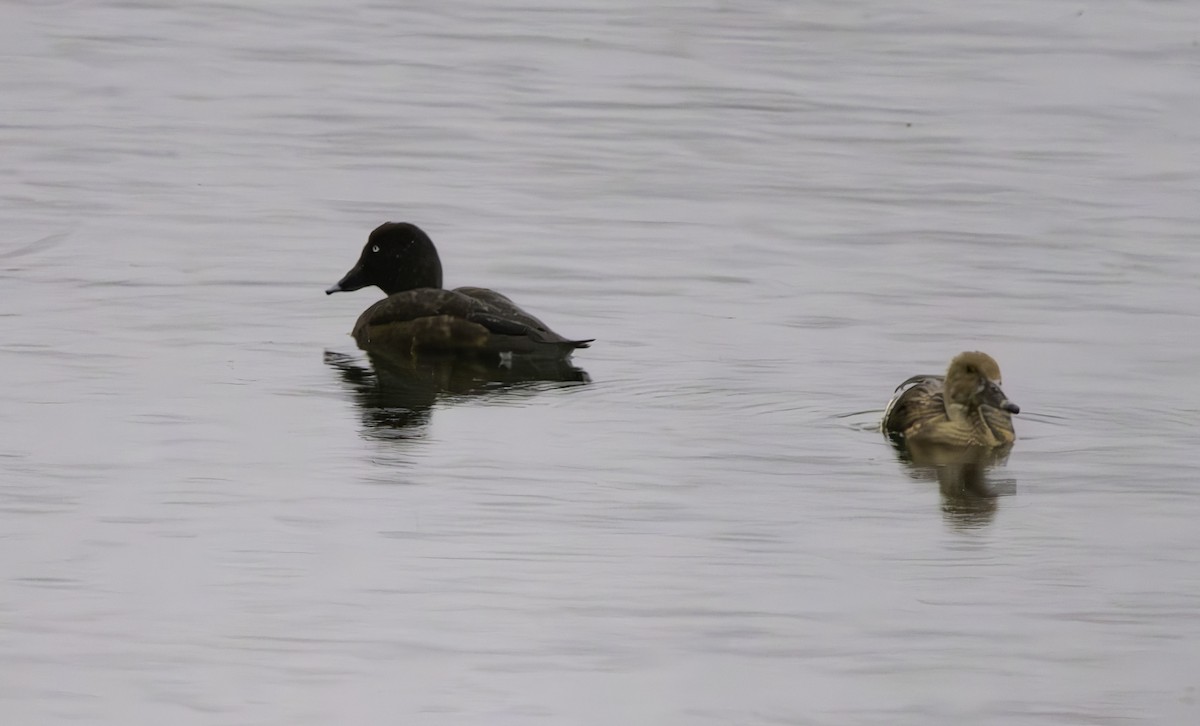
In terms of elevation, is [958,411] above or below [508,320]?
below

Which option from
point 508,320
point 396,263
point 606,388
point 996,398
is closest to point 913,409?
point 996,398

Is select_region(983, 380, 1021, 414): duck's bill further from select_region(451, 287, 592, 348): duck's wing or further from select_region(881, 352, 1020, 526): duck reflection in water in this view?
select_region(451, 287, 592, 348): duck's wing

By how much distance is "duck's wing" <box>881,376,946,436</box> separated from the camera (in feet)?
40.9

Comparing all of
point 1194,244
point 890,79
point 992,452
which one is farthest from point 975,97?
point 992,452

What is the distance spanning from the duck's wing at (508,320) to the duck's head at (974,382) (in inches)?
88.6

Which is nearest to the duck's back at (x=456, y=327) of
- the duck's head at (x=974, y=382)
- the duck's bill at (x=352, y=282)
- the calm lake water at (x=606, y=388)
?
the calm lake water at (x=606, y=388)

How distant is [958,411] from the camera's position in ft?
41.0

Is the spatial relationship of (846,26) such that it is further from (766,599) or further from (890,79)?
(766,599)

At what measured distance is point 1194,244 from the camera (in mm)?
17844

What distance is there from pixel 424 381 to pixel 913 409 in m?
2.82

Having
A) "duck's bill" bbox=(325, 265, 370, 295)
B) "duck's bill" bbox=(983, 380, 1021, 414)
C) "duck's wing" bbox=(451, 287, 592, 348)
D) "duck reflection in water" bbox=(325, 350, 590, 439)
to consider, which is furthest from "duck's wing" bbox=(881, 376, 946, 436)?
"duck's bill" bbox=(325, 265, 370, 295)

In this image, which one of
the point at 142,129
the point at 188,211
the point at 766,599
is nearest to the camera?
the point at 766,599

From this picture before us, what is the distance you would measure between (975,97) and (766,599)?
1571 centimetres

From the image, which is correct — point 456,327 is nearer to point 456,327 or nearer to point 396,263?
point 456,327
